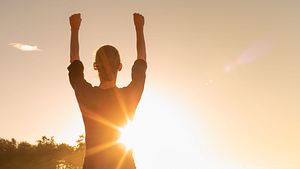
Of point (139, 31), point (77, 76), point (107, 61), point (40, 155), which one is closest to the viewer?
point (107, 61)

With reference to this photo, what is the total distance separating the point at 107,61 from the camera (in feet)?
13.5

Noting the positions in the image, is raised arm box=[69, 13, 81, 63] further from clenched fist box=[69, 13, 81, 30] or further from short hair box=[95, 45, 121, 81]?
short hair box=[95, 45, 121, 81]

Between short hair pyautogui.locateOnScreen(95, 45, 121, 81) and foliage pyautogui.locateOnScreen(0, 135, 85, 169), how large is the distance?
60.4 m

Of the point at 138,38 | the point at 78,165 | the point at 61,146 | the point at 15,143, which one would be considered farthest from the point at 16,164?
the point at 138,38

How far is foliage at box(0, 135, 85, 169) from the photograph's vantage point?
61950 mm

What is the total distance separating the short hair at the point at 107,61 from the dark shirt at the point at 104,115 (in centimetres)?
14

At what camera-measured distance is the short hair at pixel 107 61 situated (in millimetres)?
4062

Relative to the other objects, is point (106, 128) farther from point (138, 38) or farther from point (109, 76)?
point (138, 38)

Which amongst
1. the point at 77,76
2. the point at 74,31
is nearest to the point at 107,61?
the point at 77,76

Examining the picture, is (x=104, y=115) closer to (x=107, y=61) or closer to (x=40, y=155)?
(x=107, y=61)

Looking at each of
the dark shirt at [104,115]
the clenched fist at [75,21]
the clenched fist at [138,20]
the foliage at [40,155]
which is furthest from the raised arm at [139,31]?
the foliage at [40,155]

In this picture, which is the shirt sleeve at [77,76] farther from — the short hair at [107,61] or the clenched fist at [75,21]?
the clenched fist at [75,21]

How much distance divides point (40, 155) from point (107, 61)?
65.5 meters

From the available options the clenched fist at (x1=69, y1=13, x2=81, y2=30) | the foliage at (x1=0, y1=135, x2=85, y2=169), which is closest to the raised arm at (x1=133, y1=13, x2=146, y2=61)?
the clenched fist at (x1=69, y1=13, x2=81, y2=30)
